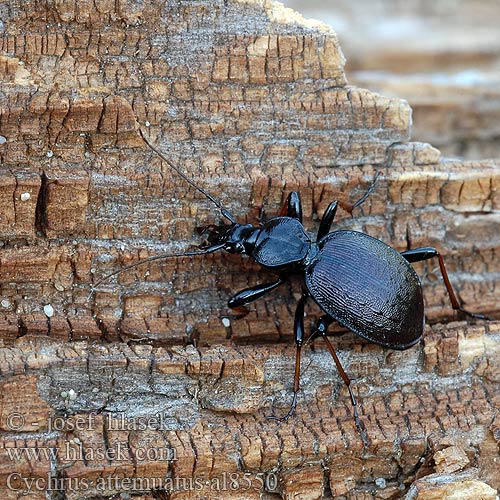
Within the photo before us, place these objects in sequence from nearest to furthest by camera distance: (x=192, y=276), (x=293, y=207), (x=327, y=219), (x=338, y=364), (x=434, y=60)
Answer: (x=338, y=364)
(x=192, y=276)
(x=293, y=207)
(x=327, y=219)
(x=434, y=60)

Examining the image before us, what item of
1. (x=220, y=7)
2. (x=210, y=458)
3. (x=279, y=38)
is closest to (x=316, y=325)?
(x=210, y=458)

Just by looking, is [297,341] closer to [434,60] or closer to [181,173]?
[181,173]

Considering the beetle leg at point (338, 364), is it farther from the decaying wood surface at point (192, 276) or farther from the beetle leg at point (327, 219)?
the beetle leg at point (327, 219)

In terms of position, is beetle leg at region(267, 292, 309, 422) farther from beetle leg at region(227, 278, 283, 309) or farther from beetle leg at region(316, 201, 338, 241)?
beetle leg at region(316, 201, 338, 241)

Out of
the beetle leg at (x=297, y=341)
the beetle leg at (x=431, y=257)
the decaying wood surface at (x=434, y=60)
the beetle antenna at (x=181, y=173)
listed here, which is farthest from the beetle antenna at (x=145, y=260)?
the decaying wood surface at (x=434, y=60)

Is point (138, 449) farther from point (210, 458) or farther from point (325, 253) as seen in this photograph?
point (325, 253)

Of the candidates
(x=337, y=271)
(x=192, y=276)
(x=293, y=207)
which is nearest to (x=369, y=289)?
(x=337, y=271)
